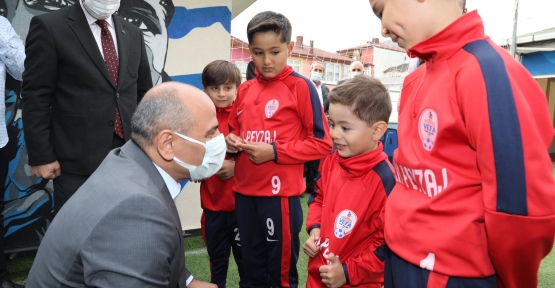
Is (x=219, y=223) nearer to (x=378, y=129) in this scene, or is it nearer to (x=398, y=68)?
(x=378, y=129)

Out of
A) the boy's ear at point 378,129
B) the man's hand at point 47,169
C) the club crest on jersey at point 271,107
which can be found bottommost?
the man's hand at point 47,169

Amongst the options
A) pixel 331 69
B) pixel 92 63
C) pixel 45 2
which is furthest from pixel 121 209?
pixel 331 69

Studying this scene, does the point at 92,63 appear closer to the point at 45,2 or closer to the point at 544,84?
the point at 45,2

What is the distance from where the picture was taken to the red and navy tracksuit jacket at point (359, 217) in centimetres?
184

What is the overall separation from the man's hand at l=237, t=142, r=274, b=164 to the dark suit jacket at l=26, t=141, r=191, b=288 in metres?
1.09

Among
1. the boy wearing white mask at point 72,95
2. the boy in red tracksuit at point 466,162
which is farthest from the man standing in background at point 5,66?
the boy in red tracksuit at point 466,162

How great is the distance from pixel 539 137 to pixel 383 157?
0.94 m

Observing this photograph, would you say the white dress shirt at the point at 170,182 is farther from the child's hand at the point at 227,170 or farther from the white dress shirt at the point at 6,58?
the white dress shirt at the point at 6,58

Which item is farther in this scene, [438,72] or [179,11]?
[179,11]

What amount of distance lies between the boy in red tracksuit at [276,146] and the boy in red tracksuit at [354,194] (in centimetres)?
46

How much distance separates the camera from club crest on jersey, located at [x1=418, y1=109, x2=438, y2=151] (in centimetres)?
119

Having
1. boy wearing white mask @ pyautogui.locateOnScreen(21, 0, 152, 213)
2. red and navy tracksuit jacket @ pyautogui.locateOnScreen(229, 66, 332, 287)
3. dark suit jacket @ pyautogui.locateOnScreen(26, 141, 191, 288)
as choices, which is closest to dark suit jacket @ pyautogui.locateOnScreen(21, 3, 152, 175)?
boy wearing white mask @ pyautogui.locateOnScreen(21, 0, 152, 213)

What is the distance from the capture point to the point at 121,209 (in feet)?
3.88

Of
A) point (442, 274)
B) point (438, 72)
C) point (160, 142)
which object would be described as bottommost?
point (442, 274)
